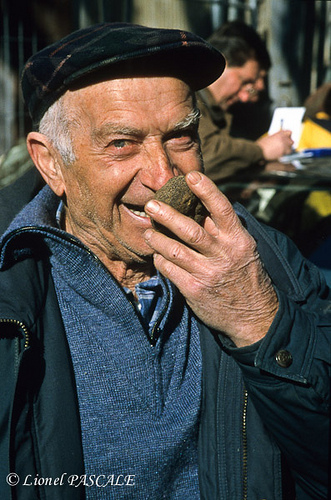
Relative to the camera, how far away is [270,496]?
1.64 meters

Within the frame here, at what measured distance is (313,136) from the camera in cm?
463

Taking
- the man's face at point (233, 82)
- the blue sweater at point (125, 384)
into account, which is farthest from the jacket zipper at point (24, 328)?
the man's face at point (233, 82)

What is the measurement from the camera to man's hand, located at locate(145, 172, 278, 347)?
4.74 ft

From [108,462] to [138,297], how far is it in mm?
549

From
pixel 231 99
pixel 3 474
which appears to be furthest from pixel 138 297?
pixel 231 99

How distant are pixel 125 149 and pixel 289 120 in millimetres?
2347

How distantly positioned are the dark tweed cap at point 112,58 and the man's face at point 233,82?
8.76 feet

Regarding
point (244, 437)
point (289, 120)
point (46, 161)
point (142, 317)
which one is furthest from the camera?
point (289, 120)

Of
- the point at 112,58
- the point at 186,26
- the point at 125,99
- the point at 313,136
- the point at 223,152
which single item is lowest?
the point at 313,136

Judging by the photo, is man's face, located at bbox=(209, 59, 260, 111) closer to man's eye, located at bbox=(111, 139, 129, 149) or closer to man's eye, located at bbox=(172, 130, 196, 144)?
man's eye, located at bbox=(172, 130, 196, 144)

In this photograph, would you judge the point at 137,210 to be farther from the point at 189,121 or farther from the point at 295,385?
the point at 295,385

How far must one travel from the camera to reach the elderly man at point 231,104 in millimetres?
3932

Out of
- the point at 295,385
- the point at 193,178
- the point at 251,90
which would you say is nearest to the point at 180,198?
the point at 193,178

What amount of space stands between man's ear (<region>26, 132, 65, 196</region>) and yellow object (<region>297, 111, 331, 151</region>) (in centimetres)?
306
